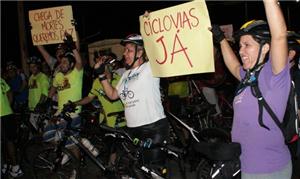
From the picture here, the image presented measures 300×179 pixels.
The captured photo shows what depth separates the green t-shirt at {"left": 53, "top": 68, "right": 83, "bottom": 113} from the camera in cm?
609

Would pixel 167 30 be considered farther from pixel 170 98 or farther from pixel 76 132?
pixel 170 98

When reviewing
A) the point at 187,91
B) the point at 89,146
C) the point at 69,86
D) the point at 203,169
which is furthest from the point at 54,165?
the point at 187,91

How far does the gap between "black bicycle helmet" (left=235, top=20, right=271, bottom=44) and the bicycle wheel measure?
3512 mm

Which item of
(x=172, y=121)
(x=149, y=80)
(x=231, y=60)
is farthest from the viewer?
(x=172, y=121)

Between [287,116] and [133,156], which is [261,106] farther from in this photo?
[133,156]

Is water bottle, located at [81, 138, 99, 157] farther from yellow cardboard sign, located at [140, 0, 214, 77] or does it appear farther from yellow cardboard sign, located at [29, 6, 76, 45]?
yellow cardboard sign, located at [140, 0, 214, 77]

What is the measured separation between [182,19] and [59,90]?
2.91 meters

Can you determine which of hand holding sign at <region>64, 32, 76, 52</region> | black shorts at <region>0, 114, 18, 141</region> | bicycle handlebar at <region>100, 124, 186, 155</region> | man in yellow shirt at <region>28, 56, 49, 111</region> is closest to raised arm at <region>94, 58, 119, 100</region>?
bicycle handlebar at <region>100, 124, 186, 155</region>

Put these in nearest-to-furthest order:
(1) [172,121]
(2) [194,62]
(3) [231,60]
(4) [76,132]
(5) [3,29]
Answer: (3) [231,60], (2) [194,62], (4) [76,132], (1) [172,121], (5) [3,29]

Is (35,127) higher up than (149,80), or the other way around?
(149,80)

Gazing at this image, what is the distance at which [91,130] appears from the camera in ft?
20.5

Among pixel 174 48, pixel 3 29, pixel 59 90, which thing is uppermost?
pixel 3 29

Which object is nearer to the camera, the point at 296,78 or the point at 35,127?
the point at 296,78

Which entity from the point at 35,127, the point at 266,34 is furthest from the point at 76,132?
the point at 266,34
